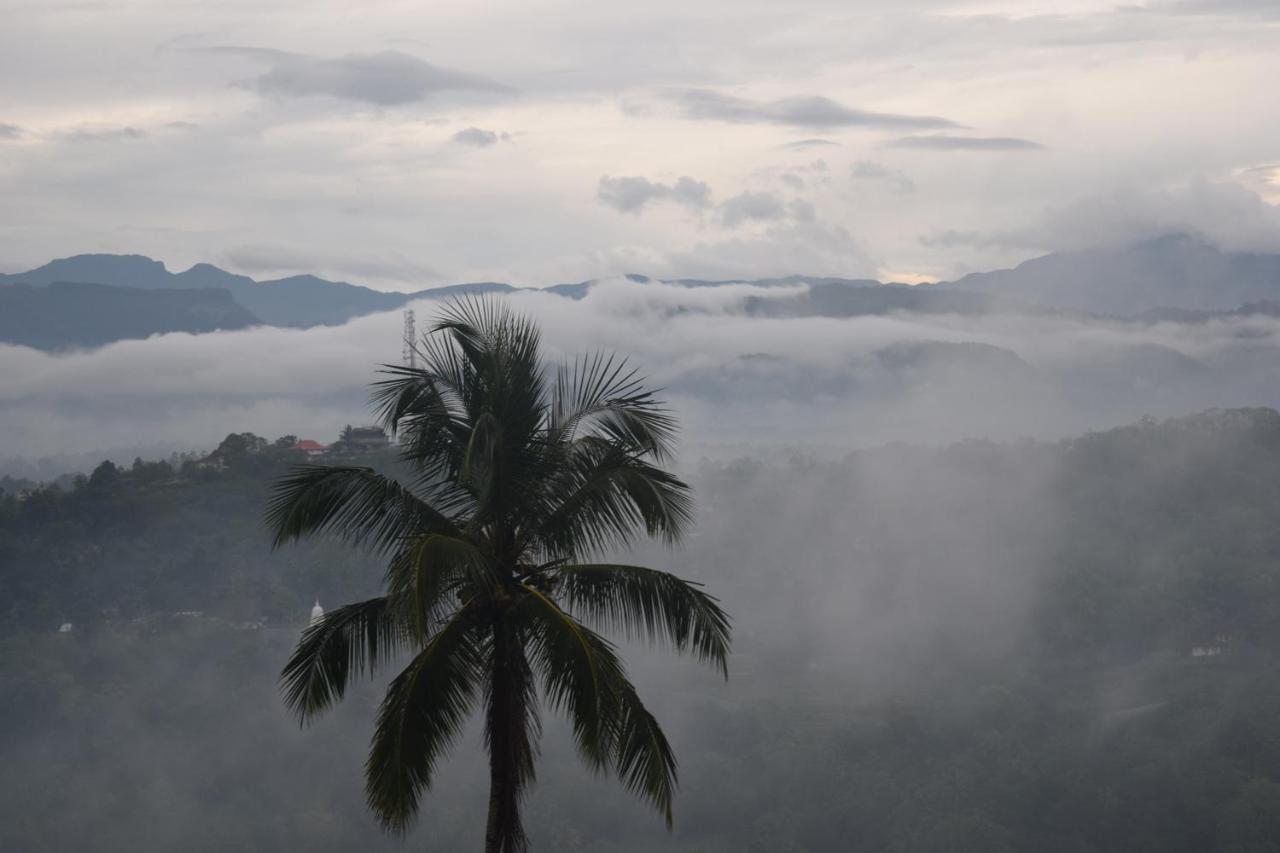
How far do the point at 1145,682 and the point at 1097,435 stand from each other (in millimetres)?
53100

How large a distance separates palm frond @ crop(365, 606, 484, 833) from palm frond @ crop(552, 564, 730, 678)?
4.04 ft

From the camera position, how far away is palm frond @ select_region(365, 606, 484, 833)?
964 cm

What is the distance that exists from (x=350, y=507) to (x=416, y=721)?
218 cm

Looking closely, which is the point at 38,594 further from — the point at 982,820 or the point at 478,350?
the point at 478,350

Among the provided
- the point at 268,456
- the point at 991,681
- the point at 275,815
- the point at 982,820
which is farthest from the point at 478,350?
the point at 268,456

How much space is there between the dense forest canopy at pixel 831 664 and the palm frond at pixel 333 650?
54.1 m

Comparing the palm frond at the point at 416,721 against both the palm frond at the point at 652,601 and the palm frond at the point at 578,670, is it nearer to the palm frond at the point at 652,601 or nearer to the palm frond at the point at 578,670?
the palm frond at the point at 578,670

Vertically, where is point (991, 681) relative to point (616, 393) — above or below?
below

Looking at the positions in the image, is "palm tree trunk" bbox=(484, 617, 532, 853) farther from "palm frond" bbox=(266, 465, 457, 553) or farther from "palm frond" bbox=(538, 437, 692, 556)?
"palm frond" bbox=(266, 465, 457, 553)

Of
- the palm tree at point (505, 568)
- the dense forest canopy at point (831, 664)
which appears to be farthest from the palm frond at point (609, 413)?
the dense forest canopy at point (831, 664)

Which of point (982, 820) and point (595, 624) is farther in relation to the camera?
point (982, 820)

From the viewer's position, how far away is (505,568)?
1061cm

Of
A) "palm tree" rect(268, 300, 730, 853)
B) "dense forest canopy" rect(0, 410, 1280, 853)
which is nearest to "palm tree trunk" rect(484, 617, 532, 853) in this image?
"palm tree" rect(268, 300, 730, 853)

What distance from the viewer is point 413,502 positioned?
11.1 meters
